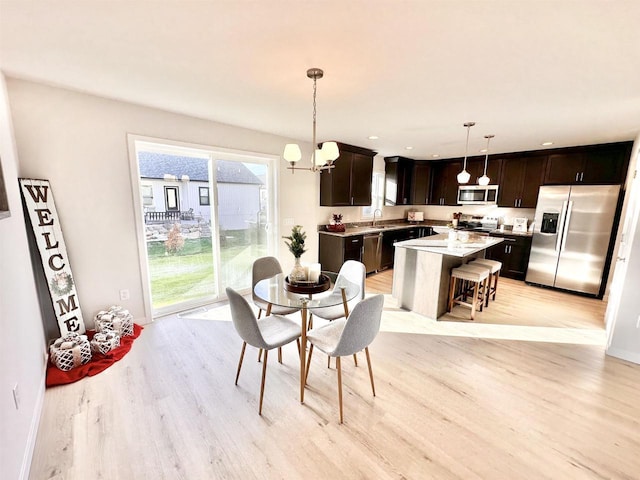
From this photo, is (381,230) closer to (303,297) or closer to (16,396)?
(303,297)

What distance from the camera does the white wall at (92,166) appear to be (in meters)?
2.32

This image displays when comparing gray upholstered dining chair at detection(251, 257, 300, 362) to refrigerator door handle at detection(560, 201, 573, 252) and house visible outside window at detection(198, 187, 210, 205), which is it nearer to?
house visible outside window at detection(198, 187, 210, 205)

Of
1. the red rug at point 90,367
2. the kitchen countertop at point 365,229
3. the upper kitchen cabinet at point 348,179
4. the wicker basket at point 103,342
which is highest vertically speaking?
the upper kitchen cabinet at point 348,179

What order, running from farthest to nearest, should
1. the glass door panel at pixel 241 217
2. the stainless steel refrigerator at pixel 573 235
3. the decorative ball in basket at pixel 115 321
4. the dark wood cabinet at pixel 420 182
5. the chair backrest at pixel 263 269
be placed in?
the dark wood cabinet at pixel 420 182 < the stainless steel refrigerator at pixel 573 235 < the glass door panel at pixel 241 217 < the chair backrest at pixel 263 269 < the decorative ball in basket at pixel 115 321

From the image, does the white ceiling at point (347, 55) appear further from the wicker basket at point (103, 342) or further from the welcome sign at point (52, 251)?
the wicker basket at point (103, 342)

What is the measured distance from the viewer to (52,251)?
7.89 ft

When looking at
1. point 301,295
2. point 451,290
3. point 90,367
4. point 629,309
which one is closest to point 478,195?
point 451,290

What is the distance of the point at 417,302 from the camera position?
3529 mm

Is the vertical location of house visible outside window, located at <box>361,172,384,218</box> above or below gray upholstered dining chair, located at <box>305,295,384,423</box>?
above

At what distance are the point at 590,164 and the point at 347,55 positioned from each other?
4764mm

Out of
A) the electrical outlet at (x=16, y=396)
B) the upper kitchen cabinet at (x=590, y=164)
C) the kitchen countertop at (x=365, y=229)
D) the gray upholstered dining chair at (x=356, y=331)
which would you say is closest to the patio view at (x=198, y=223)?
the kitchen countertop at (x=365, y=229)

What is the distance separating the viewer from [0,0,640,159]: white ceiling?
133cm

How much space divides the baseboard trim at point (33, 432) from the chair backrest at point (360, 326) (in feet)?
5.68

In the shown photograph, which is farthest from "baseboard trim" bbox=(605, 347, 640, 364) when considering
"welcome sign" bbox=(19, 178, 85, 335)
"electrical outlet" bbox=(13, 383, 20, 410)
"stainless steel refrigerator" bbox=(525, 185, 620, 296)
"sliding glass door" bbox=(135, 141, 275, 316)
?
"welcome sign" bbox=(19, 178, 85, 335)
